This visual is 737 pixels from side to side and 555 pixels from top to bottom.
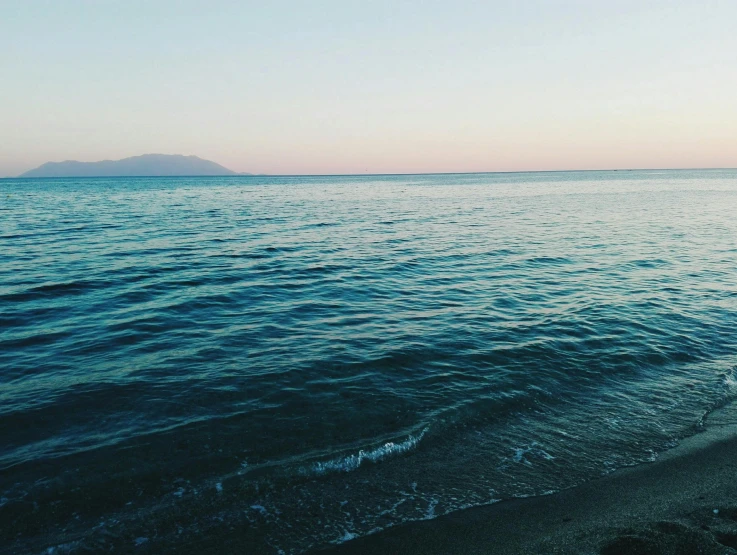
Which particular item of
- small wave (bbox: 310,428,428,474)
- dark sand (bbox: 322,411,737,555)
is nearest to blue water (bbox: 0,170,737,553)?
small wave (bbox: 310,428,428,474)

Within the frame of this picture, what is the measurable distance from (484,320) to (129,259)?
21794 mm

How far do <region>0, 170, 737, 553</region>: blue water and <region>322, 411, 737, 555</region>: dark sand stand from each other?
1.11 ft

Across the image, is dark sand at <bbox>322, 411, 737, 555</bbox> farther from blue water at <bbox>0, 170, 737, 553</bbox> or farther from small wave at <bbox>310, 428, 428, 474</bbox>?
small wave at <bbox>310, 428, 428, 474</bbox>

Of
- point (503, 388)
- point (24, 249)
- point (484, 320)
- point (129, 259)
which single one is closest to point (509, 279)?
point (484, 320)

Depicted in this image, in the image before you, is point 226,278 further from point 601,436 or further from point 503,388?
point 601,436

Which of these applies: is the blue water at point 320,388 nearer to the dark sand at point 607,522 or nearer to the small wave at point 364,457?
the small wave at point 364,457

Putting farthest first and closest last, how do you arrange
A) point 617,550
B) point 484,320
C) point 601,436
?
1. point 484,320
2. point 601,436
3. point 617,550

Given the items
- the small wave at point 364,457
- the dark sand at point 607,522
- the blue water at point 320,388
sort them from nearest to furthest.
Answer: the dark sand at point 607,522, the blue water at point 320,388, the small wave at point 364,457

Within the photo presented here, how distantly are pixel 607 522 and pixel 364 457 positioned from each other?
14.0 ft

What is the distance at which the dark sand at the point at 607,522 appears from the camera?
6.61 metres

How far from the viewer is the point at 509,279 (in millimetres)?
24266

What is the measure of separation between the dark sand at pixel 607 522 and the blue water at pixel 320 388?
0.34 metres

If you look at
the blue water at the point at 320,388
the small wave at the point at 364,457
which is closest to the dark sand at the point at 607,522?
the blue water at the point at 320,388

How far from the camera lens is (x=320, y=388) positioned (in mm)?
12023
